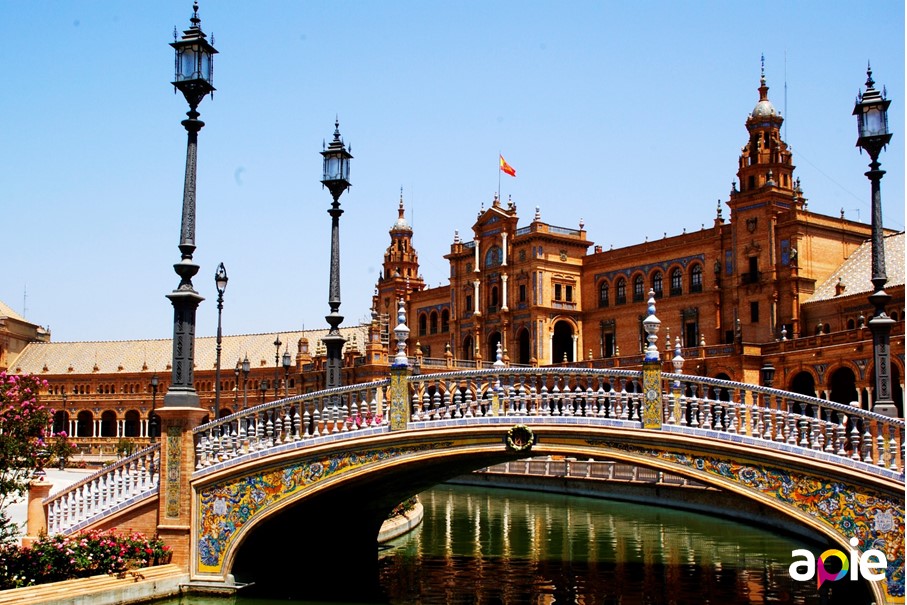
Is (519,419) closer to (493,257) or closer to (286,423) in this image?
(286,423)

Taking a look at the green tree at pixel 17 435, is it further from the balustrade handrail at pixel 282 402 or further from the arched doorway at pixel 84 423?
the arched doorway at pixel 84 423

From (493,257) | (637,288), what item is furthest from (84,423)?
(637,288)

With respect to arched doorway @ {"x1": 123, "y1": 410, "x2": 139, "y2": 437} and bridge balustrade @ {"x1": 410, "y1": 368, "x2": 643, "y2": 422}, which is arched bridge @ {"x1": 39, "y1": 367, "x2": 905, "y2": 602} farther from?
arched doorway @ {"x1": 123, "y1": 410, "x2": 139, "y2": 437}

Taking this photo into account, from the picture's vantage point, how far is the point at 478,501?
39.2 metres

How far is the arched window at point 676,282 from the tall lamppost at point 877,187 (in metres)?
47.3

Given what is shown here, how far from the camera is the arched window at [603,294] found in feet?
230

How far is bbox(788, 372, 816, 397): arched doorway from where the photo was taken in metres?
51.3

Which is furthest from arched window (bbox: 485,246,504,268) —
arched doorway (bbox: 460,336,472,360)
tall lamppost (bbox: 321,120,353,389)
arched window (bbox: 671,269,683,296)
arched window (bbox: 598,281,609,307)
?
tall lamppost (bbox: 321,120,353,389)

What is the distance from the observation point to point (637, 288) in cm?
6738

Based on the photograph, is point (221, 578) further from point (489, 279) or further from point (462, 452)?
point (489, 279)

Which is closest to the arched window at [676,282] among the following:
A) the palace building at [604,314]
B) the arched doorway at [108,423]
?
the palace building at [604,314]

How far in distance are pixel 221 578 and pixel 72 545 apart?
7.49ft

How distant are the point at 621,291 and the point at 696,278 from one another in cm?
678

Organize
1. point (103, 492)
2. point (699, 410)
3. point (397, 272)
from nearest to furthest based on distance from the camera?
point (699, 410)
point (103, 492)
point (397, 272)
